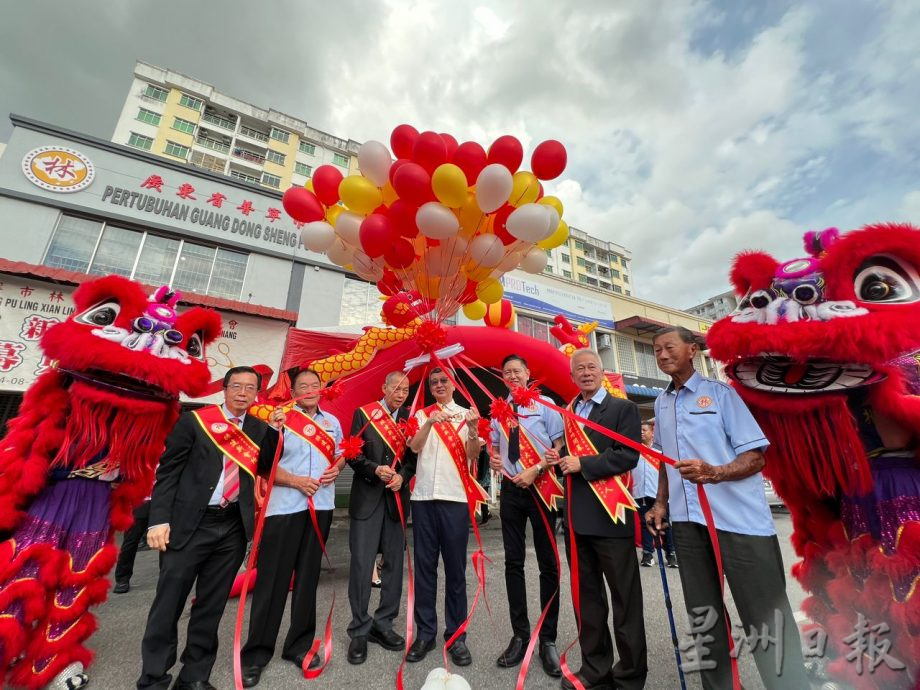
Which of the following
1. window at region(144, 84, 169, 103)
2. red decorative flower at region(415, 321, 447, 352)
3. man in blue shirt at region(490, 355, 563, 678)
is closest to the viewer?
man in blue shirt at region(490, 355, 563, 678)

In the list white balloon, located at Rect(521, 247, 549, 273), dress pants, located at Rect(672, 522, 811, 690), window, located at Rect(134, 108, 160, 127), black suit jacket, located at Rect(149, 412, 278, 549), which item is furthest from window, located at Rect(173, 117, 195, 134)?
dress pants, located at Rect(672, 522, 811, 690)

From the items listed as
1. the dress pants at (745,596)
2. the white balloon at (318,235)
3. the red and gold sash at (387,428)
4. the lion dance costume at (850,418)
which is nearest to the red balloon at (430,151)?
the white balloon at (318,235)

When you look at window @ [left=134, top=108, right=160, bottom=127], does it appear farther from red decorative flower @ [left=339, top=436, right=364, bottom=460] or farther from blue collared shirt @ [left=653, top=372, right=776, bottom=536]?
blue collared shirt @ [left=653, top=372, right=776, bottom=536]

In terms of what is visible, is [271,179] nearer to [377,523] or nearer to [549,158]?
[549,158]

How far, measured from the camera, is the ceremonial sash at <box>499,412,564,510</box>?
2.67 metres

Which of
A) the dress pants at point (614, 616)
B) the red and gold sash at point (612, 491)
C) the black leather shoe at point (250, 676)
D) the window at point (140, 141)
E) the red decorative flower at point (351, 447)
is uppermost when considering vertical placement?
the window at point (140, 141)

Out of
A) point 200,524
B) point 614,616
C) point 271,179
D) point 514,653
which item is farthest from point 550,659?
point 271,179

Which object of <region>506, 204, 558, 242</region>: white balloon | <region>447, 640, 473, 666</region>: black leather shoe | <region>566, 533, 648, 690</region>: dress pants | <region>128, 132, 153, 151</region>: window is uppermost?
<region>128, 132, 153, 151</region>: window

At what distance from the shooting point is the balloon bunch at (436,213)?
288cm

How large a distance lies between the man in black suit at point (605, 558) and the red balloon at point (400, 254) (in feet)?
6.24

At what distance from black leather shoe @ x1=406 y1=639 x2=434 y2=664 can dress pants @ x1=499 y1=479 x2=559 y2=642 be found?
0.56 metres

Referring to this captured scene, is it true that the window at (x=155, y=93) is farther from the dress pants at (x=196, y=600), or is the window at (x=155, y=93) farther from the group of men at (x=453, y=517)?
the dress pants at (x=196, y=600)

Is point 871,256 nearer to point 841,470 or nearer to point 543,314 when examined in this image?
point 841,470

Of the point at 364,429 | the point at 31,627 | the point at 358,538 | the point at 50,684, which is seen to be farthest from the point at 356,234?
the point at 50,684
